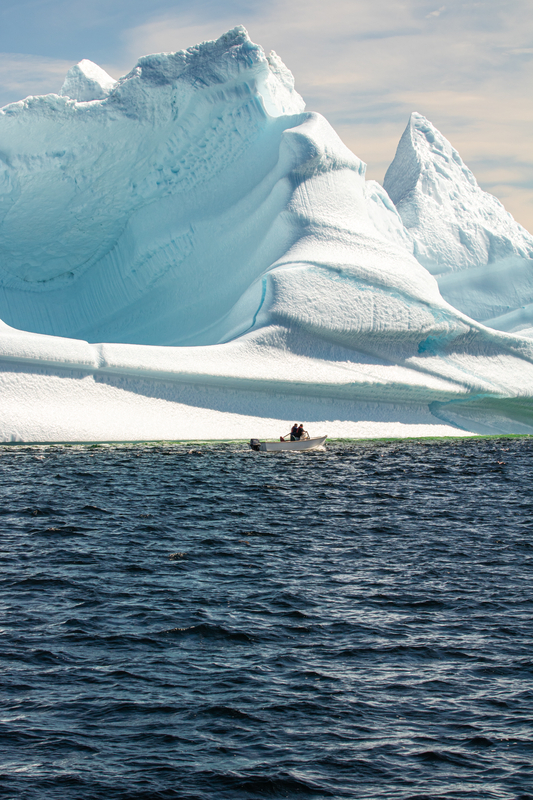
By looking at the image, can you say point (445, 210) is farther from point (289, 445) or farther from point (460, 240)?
point (289, 445)

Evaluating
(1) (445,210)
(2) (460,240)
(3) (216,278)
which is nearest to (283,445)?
(3) (216,278)

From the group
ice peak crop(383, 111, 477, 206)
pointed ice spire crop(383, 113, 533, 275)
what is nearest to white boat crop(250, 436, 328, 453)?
pointed ice spire crop(383, 113, 533, 275)

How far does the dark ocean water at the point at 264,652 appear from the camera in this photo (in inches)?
209

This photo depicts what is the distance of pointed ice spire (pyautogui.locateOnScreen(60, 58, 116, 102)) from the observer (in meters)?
36.3

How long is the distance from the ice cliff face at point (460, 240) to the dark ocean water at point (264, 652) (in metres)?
35.9

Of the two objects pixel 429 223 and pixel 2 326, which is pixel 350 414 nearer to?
pixel 2 326

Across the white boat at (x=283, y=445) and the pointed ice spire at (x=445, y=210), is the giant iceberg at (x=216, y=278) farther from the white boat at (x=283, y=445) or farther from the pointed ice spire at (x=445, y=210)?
the pointed ice spire at (x=445, y=210)

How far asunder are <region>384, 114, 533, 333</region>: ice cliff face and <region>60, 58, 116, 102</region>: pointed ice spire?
65.3ft

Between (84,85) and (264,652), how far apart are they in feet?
114

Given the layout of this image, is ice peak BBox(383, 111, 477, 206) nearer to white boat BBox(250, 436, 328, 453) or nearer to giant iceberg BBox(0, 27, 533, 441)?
giant iceberg BBox(0, 27, 533, 441)

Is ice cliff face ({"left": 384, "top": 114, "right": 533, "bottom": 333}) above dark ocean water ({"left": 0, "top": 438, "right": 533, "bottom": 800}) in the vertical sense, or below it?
above

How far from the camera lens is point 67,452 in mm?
23438

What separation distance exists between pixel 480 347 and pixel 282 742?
2658 centimetres

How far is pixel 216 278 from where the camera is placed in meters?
33.8
